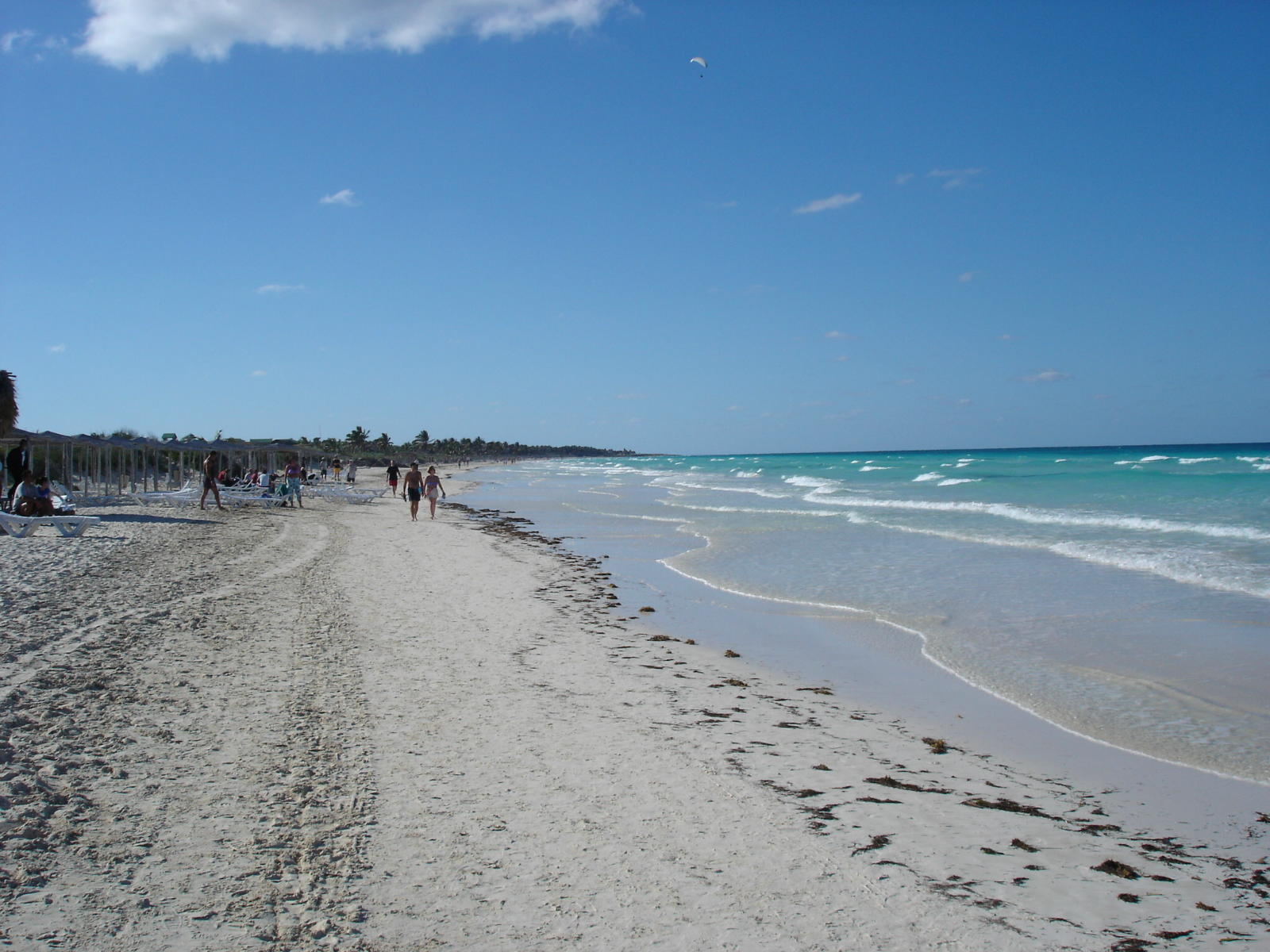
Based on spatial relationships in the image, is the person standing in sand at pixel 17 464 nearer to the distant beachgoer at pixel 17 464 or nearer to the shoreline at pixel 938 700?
the distant beachgoer at pixel 17 464

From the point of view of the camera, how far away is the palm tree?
2495cm

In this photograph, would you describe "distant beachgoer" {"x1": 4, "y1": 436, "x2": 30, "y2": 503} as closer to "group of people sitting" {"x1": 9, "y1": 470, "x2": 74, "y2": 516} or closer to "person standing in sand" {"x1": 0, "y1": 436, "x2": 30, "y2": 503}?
"person standing in sand" {"x1": 0, "y1": 436, "x2": 30, "y2": 503}

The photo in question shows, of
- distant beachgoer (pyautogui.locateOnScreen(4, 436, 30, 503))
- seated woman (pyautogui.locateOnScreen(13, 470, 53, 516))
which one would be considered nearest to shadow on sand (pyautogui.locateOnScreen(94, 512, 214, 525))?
seated woman (pyautogui.locateOnScreen(13, 470, 53, 516))

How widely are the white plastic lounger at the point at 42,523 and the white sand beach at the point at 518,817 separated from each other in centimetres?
761

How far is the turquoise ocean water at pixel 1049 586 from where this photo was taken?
6477 mm

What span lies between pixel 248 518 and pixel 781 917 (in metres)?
19.3

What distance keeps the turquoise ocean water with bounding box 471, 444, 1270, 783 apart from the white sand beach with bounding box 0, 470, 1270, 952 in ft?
5.29

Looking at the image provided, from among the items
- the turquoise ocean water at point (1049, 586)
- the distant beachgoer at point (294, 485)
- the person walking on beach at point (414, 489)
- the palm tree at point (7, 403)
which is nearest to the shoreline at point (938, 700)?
the turquoise ocean water at point (1049, 586)

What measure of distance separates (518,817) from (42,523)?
13.7m

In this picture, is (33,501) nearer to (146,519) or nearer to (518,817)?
(146,519)

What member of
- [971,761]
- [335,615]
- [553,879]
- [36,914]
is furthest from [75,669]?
[971,761]

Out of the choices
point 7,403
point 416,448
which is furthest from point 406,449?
point 7,403

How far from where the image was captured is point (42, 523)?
14.2 m

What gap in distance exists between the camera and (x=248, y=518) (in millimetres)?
20031
